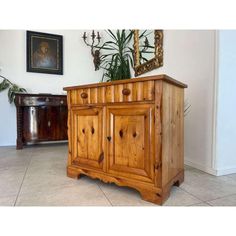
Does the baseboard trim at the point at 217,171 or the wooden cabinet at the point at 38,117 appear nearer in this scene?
the baseboard trim at the point at 217,171

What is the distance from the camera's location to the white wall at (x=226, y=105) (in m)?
1.54

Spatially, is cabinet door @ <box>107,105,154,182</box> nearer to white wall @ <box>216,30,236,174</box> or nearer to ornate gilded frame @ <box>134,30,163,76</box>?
white wall @ <box>216,30,236,174</box>

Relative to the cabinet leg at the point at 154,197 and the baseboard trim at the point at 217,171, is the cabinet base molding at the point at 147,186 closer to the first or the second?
the cabinet leg at the point at 154,197

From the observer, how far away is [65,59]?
3.23 metres

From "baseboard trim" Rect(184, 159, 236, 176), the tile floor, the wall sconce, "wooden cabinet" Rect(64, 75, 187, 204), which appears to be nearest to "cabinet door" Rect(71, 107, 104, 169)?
"wooden cabinet" Rect(64, 75, 187, 204)

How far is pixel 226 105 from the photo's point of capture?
5.19 feet

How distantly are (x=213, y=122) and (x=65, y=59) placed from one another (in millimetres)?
2552

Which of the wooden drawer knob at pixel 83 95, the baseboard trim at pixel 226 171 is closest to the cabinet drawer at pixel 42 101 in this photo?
the wooden drawer knob at pixel 83 95

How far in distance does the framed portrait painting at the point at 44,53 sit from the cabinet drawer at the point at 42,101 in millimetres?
644

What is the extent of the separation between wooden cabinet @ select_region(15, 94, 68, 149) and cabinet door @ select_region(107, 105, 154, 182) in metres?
1.67

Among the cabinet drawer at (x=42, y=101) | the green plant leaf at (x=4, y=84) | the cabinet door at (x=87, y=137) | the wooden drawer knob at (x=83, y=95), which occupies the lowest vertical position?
the cabinet door at (x=87, y=137)

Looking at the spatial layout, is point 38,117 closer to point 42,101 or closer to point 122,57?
point 42,101

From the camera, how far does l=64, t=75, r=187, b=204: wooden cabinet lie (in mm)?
1095

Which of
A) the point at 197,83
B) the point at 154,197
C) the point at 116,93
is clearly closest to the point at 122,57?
the point at 197,83
